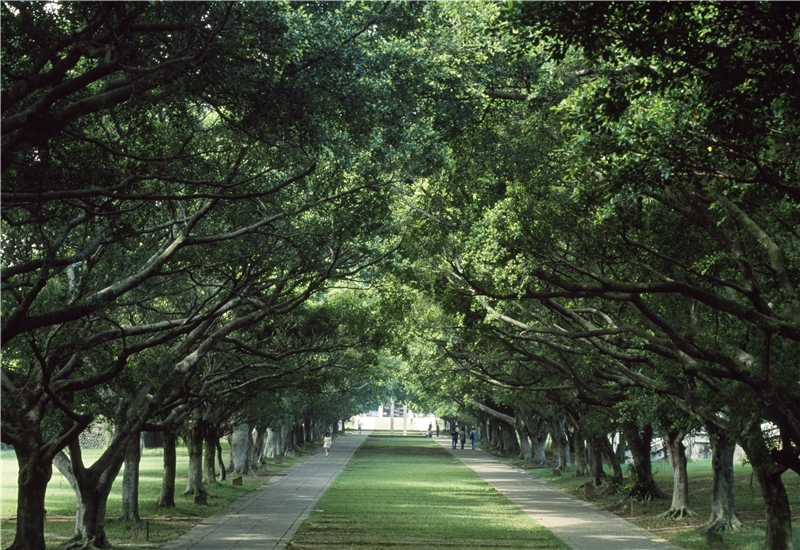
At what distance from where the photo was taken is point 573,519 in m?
25.0

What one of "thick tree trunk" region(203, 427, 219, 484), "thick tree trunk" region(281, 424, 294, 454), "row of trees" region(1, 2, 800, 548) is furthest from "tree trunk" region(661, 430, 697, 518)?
"thick tree trunk" region(281, 424, 294, 454)

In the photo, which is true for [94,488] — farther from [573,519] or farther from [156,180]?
[573,519]

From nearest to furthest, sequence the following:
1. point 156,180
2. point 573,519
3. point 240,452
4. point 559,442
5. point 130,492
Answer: point 156,180
point 130,492
point 573,519
point 240,452
point 559,442

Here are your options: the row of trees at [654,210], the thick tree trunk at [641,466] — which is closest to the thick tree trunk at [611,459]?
the thick tree trunk at [641,466]

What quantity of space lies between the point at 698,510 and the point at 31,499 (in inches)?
695

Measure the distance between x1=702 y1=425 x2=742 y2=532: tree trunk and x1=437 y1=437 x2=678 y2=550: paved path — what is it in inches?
49.1

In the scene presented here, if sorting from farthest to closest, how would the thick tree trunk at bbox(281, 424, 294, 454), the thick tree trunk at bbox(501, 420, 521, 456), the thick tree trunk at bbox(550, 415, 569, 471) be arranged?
the thick tree trunk at bbox(501, 420, 521, 456) → the thick tree trunk at bbox(281, 424, 294, 454) → the thick tree trunk at bbox(550, 415, 569, 471)

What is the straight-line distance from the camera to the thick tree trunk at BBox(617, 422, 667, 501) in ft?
92.0

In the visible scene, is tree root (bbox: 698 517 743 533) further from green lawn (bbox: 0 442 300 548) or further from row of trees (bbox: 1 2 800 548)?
green lawn (bbox: 0 442 300 548)

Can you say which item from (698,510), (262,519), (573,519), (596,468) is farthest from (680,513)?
(596,468)

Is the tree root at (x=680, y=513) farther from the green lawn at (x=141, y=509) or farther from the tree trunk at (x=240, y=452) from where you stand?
the tree trunk at (x=240, y=452)

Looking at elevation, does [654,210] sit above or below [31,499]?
above

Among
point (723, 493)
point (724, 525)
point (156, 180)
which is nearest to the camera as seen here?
point (156, 180)

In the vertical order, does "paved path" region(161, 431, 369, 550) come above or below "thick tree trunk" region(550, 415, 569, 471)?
below
